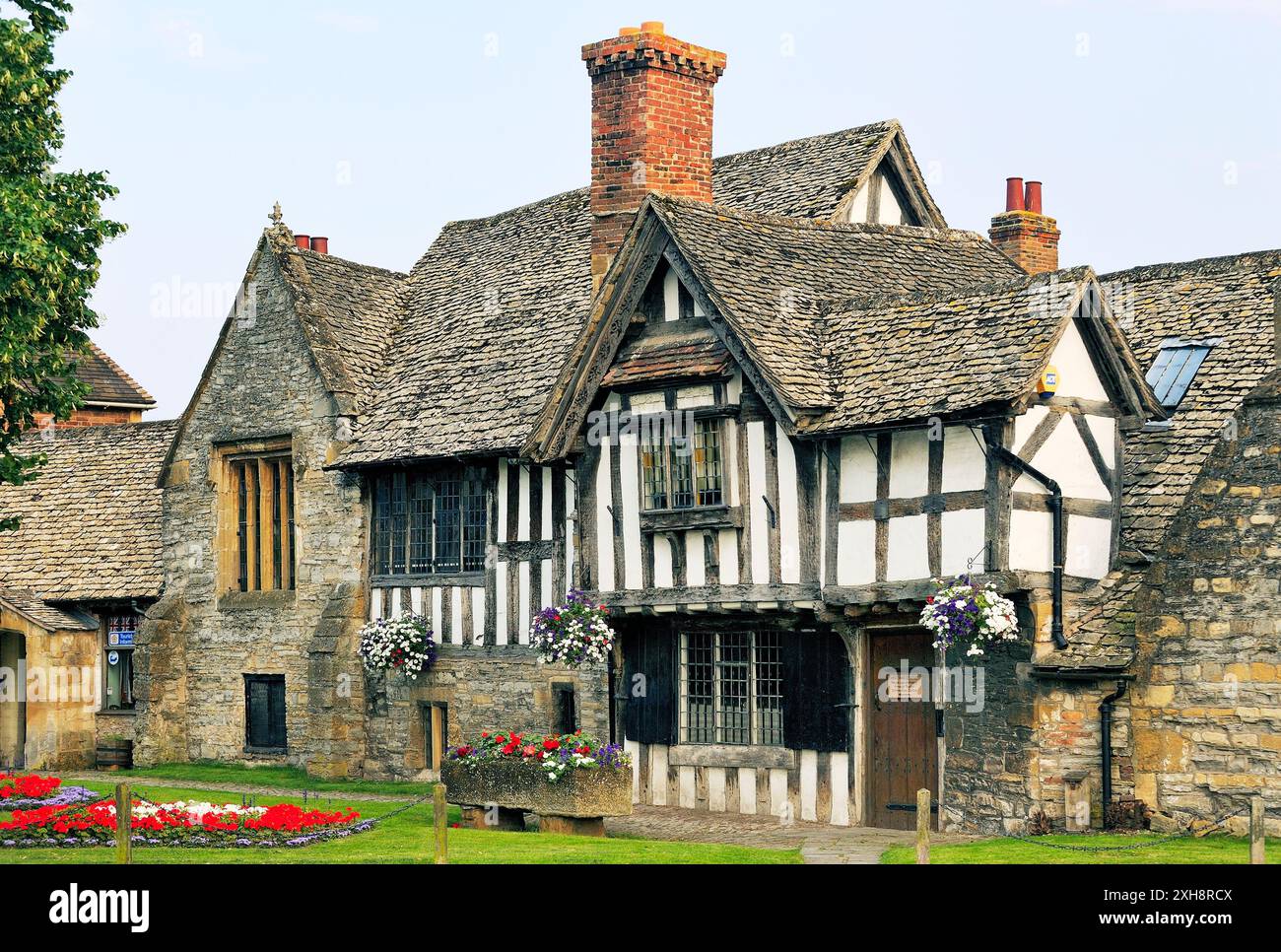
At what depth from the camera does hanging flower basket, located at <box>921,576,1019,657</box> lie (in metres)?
20.5

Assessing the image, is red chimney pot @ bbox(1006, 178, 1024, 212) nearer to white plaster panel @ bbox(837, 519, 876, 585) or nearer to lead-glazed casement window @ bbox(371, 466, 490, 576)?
lead-glazed casement window @ bbox(371, 466, 490, 576)

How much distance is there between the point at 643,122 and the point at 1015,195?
28.1 ft

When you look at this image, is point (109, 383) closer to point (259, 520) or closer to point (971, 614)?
point (259, 520)

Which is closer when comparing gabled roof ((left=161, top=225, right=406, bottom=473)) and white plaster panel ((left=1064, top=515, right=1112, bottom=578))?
white plaster panel ((left=1064, top=515, right=1112, bottom=578))

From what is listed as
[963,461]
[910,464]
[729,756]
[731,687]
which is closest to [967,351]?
[963,461]

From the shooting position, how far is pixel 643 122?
26328 millimetres

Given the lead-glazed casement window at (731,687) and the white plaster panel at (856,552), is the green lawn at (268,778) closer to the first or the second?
the lead-glazed casement window at (731,687)

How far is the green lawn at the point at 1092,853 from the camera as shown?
59.7ft

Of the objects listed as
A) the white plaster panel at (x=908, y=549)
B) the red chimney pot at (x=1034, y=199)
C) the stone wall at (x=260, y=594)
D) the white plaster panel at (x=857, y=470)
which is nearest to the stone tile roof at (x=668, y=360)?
the white plaster panel at (x=857, y=470)

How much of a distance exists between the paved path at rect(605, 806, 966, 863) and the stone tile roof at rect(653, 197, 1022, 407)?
4.87 metres

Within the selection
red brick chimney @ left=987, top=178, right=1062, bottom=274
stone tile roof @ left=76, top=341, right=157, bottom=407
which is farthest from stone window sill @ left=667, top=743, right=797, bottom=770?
stone tile roof @ left=76, top=341, right=157, bottom=407

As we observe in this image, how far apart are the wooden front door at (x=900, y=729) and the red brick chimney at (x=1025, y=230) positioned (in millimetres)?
11279

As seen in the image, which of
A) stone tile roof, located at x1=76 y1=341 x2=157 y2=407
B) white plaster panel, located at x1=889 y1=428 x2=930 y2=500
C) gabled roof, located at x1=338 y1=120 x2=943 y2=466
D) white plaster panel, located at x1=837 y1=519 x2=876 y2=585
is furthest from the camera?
stone tile roof, located at x1=76 y1=341 x2=157 y2=407

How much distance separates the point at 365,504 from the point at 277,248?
189 inches
